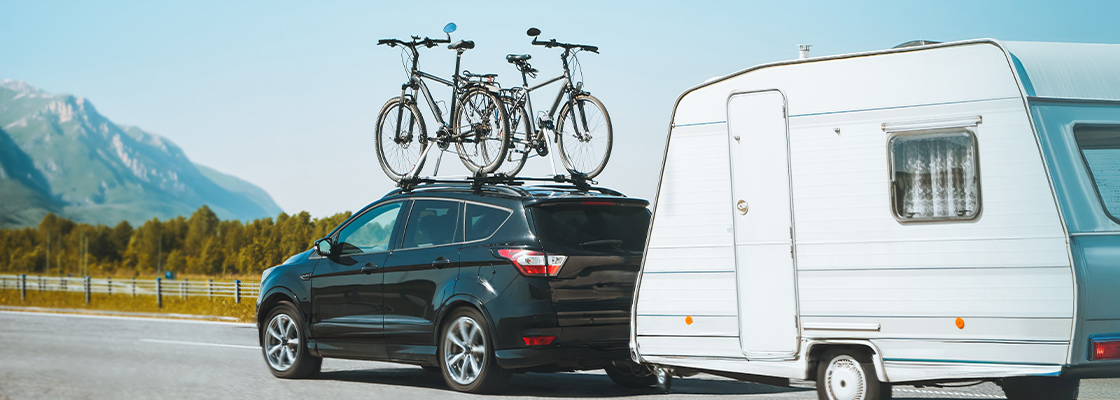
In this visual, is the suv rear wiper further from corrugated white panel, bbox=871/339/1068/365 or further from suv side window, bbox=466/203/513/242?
corrugated white panel, bbox=871/339/1068/365

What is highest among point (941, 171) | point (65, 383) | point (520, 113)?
point (520, 113)

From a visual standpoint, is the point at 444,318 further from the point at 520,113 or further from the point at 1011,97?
the point at 1011,97

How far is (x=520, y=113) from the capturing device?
1159 cm

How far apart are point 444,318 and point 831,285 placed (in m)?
3.58

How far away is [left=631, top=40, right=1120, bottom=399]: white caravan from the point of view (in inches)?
263

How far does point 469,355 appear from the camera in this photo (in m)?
9.53

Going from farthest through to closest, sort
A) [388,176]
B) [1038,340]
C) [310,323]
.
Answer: [388,176]
[310,323]
[1038,340]

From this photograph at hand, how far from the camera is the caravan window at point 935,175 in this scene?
697 centimetres

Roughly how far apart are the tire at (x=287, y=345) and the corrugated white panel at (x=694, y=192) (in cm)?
444

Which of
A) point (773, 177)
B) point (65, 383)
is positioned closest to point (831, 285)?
point (773, 177)

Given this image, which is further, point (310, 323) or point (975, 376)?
point (310, 323)

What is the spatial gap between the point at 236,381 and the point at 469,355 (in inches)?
117

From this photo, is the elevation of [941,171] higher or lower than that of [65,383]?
higher

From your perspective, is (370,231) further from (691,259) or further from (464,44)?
(691,259)
